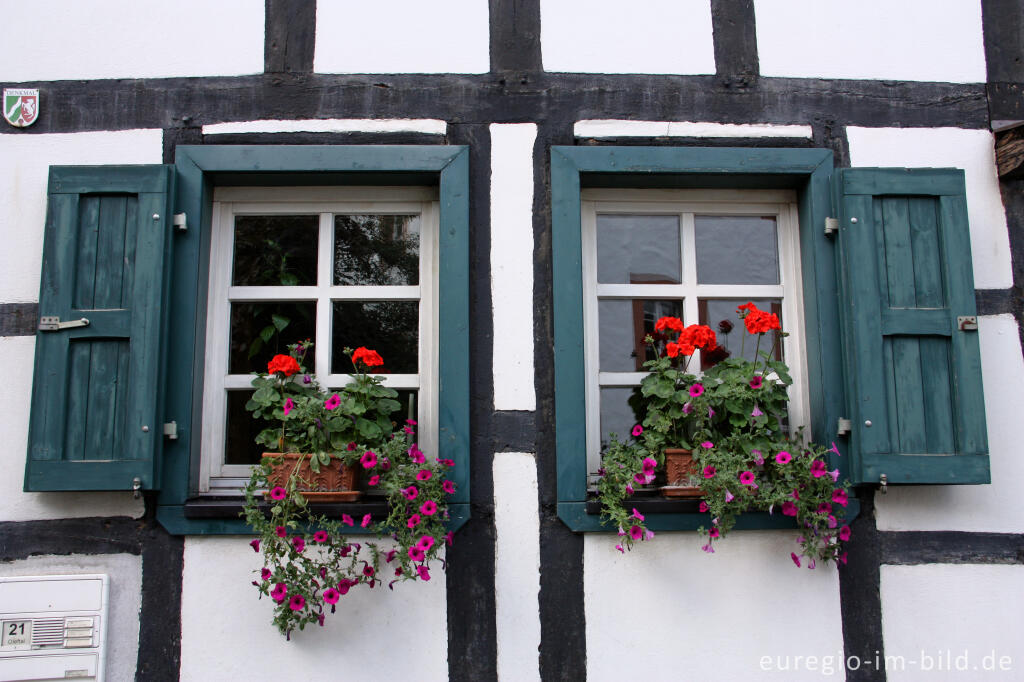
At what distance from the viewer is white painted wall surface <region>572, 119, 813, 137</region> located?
9.57 feet

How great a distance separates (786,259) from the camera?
3012 millimetres

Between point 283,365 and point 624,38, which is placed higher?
point 624,38

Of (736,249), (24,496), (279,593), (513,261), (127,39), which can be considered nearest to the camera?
(279,593)

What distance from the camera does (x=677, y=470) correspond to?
269 centimetres

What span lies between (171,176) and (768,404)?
220 centimetres

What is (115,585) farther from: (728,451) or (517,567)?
(728,451)

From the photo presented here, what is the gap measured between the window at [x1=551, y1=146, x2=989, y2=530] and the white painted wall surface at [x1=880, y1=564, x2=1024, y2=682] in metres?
0.36

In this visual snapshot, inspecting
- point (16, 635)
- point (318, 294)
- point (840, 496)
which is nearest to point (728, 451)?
point (840, 496)

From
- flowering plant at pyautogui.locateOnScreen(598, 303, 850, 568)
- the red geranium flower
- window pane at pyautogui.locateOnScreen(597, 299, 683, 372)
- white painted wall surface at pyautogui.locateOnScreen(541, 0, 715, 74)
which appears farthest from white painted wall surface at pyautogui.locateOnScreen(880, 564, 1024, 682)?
the red geranium flower

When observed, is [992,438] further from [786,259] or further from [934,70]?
[934,70]

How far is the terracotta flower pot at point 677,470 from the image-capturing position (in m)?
2.67

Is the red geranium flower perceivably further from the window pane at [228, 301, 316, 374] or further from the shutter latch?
the shutter latch

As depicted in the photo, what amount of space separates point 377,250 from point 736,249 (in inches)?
53.6

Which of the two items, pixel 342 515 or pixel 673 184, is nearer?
pixel 342 515
